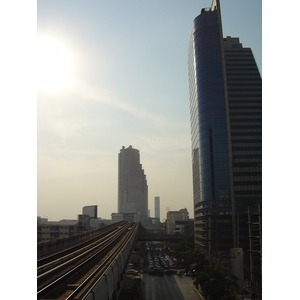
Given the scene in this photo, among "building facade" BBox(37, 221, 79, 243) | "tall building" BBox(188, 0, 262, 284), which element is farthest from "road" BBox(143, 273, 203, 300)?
"building facade" BBox(37, 221, 79, 243)

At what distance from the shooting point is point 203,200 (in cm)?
8194

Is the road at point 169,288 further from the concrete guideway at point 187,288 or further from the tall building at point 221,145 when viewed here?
the tall building at point 221,145

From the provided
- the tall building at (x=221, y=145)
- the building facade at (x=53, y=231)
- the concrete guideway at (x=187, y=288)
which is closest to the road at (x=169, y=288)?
the concrete guideway at (x=187, y=288)

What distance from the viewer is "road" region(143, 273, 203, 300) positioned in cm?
4287

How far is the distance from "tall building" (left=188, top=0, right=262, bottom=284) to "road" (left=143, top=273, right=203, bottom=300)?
2026cm

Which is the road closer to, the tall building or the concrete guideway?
the concrete guideway

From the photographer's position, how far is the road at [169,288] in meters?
42.9

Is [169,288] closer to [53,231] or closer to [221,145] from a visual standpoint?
[221,145]

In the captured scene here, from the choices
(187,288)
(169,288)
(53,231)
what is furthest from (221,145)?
(53,231)

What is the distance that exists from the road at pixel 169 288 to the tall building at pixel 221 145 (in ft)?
66.5

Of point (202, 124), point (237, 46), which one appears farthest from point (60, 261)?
point (237, 46)

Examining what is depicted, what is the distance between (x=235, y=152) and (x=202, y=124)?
11.3 metres

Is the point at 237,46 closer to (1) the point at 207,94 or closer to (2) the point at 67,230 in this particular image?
(1) the point at 207,94
